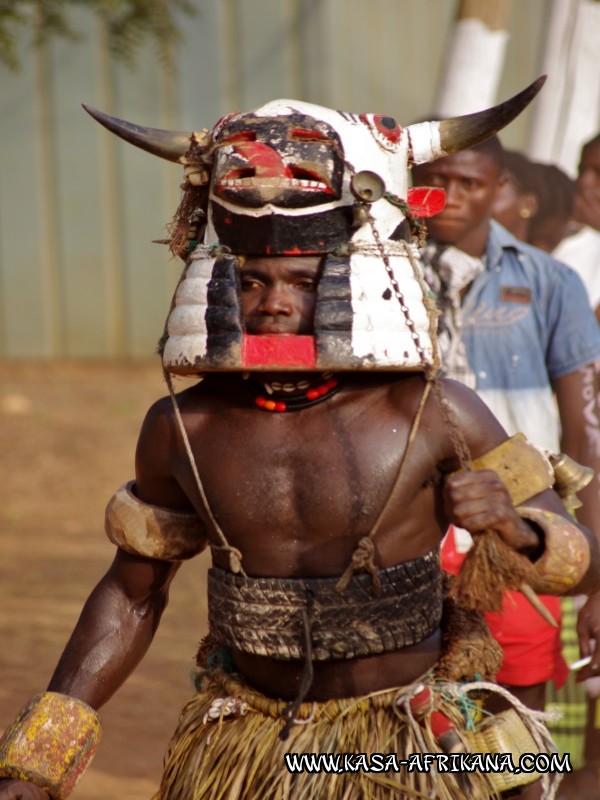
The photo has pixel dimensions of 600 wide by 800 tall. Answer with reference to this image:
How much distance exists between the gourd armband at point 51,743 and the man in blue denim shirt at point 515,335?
1.92 metres

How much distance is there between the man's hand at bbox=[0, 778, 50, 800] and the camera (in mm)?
3119

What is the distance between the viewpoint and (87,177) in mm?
14305

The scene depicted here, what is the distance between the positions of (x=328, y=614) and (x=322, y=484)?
1.05 feet

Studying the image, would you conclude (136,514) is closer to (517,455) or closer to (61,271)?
(517,455)

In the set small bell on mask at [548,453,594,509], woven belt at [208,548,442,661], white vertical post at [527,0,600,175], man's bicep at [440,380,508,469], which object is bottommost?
woven belt at [208,548,442,661]

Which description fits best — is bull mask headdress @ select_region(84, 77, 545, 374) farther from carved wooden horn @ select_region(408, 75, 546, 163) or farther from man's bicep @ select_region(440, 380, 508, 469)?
man's bicep @ select_region(440, 380, 508, 469)

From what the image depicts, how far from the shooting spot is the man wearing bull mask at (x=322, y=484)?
10.3 feet

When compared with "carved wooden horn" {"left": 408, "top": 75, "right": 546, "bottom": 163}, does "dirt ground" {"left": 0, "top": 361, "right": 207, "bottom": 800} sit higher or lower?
lower

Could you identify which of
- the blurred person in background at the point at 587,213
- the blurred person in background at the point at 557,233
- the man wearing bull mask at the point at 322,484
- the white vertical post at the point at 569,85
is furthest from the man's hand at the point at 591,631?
the white vertical post at the point at 569,85

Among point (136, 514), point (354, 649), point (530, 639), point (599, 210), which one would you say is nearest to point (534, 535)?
point (354, 649)

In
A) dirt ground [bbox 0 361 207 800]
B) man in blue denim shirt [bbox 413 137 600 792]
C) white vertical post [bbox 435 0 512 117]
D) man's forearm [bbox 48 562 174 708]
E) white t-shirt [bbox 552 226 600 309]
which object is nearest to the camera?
man's forearm [bbox 48 562 174 708]

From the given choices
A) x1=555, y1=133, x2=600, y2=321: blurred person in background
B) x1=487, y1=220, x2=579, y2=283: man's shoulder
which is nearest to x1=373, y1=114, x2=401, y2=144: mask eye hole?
x1=487, y1=220, x2=579, y2=283: man's shoulder

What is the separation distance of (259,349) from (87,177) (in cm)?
1166

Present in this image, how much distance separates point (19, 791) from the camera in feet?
10.3
